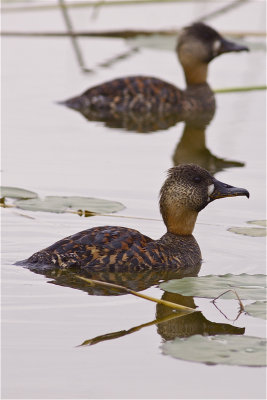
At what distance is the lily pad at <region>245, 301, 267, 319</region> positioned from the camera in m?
7.09

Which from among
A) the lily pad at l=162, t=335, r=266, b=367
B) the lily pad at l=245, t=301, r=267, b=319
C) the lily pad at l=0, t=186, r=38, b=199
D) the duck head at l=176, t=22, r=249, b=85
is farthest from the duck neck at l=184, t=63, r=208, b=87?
the lily pad at l=162, t=335, r=266, b=367

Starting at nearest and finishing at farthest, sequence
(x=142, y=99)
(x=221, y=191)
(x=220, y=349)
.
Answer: (x=220, y=349), (x=221, y=191), (x=142, y=99)

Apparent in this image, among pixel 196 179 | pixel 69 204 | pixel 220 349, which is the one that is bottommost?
pixel 220 349

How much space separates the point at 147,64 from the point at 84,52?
1.19 meters

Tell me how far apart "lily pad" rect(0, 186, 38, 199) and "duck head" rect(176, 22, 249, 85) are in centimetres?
710

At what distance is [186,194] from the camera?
9086mm

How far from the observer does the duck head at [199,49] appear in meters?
16.9

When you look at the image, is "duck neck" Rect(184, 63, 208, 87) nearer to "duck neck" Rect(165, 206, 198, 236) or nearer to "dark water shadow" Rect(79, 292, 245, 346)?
"duck neck" Rect(165, 206, 198, 236)

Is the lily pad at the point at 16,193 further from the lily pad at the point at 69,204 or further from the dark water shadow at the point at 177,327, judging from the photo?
the dark water shadow at the point at 177,327

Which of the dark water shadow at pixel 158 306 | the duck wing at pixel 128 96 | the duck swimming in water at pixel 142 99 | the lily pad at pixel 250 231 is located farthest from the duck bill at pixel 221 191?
the duck wing at pixel 128 96

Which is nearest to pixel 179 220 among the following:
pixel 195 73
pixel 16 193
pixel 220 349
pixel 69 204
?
pixel 69 204

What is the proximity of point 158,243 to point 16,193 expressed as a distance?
1793 mm

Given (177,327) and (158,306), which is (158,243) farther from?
(177,327)

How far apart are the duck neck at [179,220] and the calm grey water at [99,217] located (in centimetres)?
29
